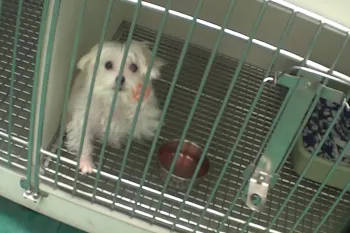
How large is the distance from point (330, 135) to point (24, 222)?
0.78m

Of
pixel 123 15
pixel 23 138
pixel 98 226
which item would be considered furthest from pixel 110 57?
pixel 123 15

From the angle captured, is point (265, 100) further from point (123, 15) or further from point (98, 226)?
point (98, 226)

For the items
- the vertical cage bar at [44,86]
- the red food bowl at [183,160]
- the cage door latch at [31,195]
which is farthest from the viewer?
the red food bowl at [183,160]

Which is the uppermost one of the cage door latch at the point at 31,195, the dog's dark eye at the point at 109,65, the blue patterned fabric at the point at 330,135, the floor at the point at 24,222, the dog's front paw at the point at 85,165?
the dog's dark eye at the point at 109,65

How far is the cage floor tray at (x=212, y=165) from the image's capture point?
1.10 metres

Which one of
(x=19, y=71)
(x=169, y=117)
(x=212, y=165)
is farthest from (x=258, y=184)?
(x=19, y=71)

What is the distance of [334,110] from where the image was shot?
1.36 metres

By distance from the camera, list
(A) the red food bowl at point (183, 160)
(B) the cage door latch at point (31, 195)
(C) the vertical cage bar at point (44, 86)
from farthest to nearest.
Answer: (A) the red food bowl at point (183, 160)
(B) the cage door latch at point (31, 195)
(C) the vertical cage bar at point (44, 86)

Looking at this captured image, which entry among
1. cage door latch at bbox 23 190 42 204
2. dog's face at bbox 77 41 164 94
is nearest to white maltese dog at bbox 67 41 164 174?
dog's face at bbox 77 41 164 94

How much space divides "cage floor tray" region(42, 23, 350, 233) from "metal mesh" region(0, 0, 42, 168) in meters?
0.09

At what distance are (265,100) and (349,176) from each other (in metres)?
0.35

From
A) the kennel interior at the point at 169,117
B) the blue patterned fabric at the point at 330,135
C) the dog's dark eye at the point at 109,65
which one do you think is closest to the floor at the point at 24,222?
the kennel interior at the point at 169,117

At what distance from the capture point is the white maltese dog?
3.84ft

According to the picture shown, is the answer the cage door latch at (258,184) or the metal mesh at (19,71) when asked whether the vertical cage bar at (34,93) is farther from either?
the cage door latch at (258,184)
